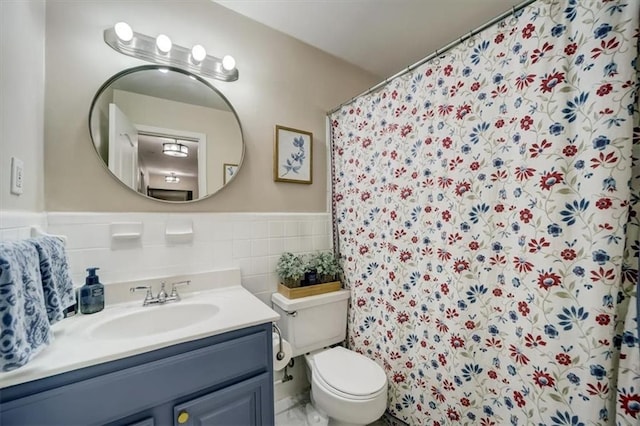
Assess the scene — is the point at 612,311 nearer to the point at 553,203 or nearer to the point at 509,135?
the point at 553,203

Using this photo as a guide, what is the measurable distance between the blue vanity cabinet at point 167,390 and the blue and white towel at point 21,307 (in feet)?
0.34

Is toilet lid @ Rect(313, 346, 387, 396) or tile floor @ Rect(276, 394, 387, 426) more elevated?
toilet lid @ Rect(313, 346, 387, 396)

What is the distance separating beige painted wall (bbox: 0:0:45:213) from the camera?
2.49 feet

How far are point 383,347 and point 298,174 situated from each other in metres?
1.21

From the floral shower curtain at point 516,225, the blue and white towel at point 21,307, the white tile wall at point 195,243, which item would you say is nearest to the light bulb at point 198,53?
the white tile wall at point 195,243

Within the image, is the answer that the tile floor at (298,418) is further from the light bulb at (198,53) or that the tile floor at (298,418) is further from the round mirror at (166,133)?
the light bulb at (198,53)

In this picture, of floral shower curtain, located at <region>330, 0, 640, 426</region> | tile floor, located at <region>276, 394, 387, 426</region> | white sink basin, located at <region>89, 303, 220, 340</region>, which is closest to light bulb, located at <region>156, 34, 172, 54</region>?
floral shower curtain, located at <region>330, 0, 640, 426</region>

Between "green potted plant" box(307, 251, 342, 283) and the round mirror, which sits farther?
"green potted plant" box(307, 251, 342, 283)

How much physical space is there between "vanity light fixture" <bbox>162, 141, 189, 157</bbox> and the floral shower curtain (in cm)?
109

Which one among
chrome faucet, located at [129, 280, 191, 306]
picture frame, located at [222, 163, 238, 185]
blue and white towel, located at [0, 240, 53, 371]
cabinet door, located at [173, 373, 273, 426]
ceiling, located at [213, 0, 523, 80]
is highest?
ceiling, located at [213, 0, 523, 80]

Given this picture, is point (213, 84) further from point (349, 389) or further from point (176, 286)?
point (349, 389)

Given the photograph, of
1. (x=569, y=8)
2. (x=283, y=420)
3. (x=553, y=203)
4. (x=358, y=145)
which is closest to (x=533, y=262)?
(x=553, y=203)

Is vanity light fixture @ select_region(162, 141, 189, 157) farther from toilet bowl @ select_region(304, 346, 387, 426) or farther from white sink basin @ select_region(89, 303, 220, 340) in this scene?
toilet bowl @ select_region(304, 346, 387, 426)

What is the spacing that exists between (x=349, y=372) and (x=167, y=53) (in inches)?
75.2
